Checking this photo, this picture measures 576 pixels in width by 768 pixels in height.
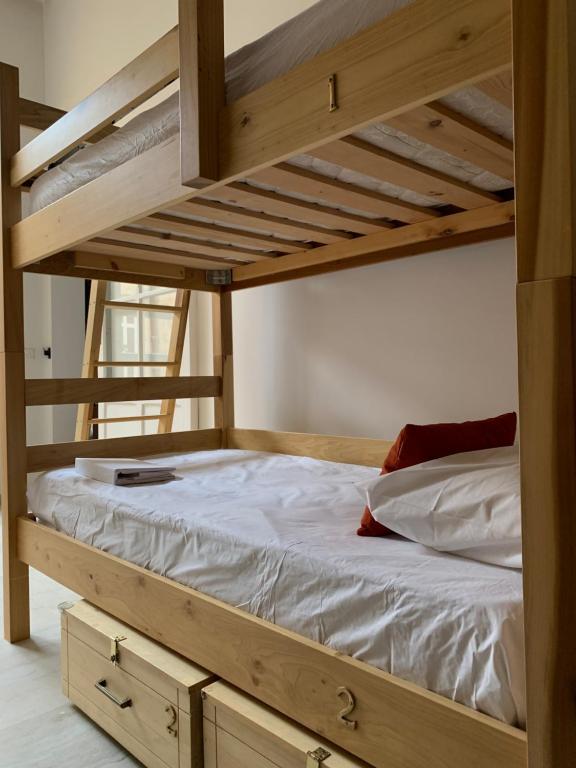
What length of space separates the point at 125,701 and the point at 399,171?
144 centimetres

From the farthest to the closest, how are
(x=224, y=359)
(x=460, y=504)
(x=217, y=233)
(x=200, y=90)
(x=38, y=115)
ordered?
(x=224, y=359)
(x=38, y=115)
(x=217, y=233)
(x=200, y=90)
(x=460, y=504)

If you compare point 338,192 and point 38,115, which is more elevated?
point 38,115

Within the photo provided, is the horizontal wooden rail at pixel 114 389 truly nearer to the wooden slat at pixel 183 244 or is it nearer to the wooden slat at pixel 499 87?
the wooden slat at pixel 183 244

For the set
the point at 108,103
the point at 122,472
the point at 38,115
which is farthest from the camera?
the point at 38,115

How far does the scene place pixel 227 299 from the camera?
289 centimetres

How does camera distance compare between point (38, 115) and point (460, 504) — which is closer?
point (460, 504)

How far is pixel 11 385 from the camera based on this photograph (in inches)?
82.6

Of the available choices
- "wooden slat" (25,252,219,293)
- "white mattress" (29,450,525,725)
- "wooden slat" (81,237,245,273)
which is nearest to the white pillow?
"white mattress" (29,450,525,725)

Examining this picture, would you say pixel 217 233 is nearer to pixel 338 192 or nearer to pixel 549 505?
pixel 338 192

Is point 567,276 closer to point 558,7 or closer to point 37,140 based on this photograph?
point 558,7

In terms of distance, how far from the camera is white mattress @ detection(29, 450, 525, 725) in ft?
2.72

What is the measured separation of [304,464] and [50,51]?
13.3ft

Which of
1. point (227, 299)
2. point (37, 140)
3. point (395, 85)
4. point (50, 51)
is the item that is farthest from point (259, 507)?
point (50, 51)

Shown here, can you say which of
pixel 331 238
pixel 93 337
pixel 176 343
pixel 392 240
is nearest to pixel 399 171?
pixel 392 240
